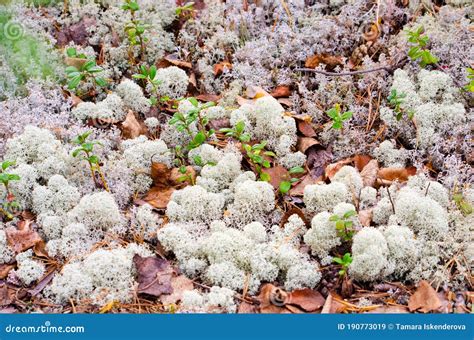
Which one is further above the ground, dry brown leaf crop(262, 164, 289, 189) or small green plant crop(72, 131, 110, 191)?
small green plant crop(72, 131, 110, 191)

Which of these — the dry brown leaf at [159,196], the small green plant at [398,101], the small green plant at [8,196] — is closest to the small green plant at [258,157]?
the dry brown leaf at [159,196]

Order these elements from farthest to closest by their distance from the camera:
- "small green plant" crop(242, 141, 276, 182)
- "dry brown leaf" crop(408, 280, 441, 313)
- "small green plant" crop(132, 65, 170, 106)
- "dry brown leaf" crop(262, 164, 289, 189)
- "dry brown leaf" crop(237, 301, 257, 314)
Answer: "small green plant" crop(132, 65, 170, 106) < "dry brown leaf" crop(262, 164, 289, 189) < "small green plant" crop(242, 141, 276, 182) < "dry brown leaf" crop(237, 301, 257, 314) < "dry brown leaf" crop(408, 280, 441, 313)

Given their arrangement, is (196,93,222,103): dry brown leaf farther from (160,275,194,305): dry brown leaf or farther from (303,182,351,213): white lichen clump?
(160,275,194,305): dry brown leaf

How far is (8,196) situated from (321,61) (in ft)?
8.58

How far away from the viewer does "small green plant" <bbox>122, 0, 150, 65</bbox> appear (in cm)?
464

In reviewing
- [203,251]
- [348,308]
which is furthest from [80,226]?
[348,308]

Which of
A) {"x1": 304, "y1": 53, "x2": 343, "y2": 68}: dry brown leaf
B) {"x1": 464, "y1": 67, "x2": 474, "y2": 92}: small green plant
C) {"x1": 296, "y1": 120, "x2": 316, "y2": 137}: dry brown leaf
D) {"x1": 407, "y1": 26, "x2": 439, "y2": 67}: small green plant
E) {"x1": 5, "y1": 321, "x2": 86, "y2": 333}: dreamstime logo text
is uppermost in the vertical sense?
{"x1": 407, "y1": 26, "x2": 439, "y2": 67}: small green plant

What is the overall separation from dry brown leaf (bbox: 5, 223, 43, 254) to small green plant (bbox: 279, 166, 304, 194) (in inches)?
62.6

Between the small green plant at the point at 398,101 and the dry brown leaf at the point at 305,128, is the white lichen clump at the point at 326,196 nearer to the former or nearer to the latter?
the dry brown leaf at the point at 305,128

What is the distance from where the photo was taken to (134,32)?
4.81 metres

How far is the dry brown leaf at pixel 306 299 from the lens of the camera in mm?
3219

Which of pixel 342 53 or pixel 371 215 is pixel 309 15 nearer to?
pixel 342 53

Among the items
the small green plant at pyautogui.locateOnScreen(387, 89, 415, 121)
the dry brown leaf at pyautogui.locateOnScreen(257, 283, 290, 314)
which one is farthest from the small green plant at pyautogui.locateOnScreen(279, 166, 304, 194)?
the small green plant at pyautogui.locateOnScreen(387, 89, 415, 121)
